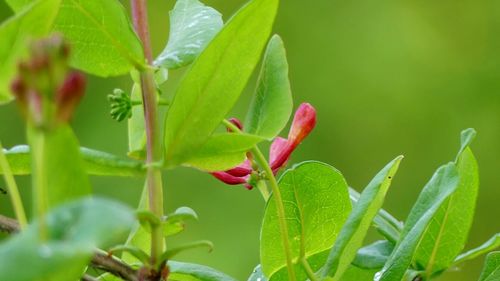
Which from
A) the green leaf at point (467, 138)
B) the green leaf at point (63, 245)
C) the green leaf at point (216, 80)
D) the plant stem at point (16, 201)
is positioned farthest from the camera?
the green leaf at point (467, 138)

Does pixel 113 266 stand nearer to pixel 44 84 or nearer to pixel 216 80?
pixel 216 80

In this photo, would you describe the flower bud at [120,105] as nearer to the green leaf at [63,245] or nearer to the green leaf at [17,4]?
the green leaf at [17,4]

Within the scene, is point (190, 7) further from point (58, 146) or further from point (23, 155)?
point (58, 146)

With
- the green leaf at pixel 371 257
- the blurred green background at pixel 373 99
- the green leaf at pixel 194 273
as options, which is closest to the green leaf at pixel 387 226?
the green leaf at pixel 371 257

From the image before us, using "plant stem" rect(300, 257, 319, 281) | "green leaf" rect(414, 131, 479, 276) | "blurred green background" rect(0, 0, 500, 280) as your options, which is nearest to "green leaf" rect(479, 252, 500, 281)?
"green leaf" rect(414, 131, 479, 276)

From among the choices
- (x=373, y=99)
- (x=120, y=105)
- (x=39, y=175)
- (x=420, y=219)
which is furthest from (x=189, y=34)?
(x=373, y=99)

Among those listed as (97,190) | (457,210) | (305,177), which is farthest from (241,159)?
(97,190)
